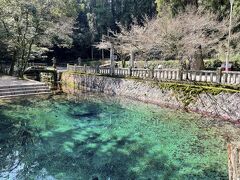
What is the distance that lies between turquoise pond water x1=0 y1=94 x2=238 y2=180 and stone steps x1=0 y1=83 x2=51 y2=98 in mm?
3206

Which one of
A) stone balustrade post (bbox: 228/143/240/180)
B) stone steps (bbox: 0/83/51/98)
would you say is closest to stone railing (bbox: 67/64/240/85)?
stone steps (bbox: 0/83/51/98)

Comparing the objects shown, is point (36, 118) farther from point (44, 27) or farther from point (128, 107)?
Answer: point (44, 27)

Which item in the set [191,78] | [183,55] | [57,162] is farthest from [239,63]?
[57,162]

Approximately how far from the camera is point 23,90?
1625 centimetres

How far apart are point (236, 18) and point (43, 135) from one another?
45.5ft

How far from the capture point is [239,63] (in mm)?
19078

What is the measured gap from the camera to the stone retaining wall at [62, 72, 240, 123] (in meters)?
10.1

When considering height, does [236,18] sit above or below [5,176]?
above

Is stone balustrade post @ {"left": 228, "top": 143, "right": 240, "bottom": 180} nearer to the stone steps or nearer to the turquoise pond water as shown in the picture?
the turquoise pond water

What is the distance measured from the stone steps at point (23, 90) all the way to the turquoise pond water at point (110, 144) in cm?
321

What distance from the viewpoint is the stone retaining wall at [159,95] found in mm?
10078

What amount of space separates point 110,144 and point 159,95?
6.05 meters

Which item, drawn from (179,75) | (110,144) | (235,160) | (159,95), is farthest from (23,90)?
(235,160)

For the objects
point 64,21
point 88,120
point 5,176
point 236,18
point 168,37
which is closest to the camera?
point 5,176
